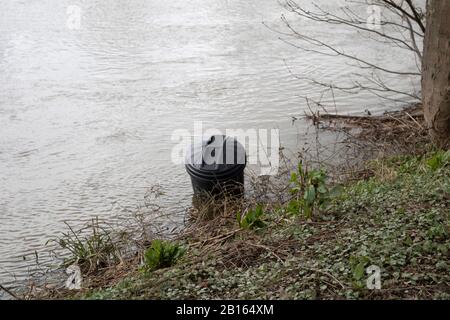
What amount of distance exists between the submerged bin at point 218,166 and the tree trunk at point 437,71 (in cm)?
223

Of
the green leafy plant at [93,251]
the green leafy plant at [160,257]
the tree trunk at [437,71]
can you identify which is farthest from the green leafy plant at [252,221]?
the tree trunk at [437,71]

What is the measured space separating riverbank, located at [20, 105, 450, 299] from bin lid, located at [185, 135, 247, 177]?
34 cm

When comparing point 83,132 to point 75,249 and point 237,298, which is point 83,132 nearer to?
point 75,249

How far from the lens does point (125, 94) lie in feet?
32.0

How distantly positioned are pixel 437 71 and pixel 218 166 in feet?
8.60

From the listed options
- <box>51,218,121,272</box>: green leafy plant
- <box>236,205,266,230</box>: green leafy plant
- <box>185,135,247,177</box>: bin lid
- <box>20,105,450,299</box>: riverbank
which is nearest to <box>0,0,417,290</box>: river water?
<box>51,218,121,272</box>: green leafy plant

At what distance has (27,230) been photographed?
21.7 ft

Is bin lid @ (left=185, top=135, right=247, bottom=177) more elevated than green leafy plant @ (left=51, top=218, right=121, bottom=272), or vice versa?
bin lid @ (left=185, top=135, right=247, bottom=177)

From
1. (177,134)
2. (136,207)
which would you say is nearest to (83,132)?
(177,134)

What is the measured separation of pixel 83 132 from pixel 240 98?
2.34 meters

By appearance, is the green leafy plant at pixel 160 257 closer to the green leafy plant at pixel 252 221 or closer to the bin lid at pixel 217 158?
the green leafy plant at pixel 252 221

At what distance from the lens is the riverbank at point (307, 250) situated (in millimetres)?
3992

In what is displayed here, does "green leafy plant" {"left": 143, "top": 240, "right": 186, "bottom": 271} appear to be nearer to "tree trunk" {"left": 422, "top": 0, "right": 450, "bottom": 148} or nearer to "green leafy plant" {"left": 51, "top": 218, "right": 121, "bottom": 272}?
"green leafy plant" {"left": 51, "top": 218, "right": 121, "bottom": 272}

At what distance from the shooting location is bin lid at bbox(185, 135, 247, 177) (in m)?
6.27
